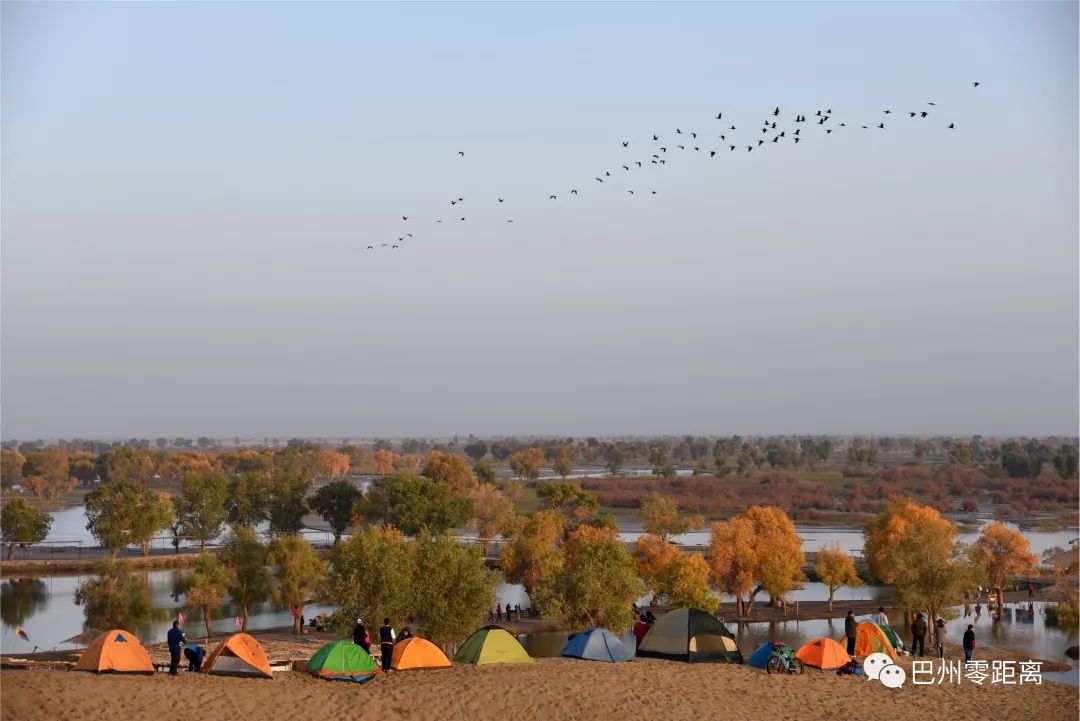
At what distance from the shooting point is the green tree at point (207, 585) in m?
56.4

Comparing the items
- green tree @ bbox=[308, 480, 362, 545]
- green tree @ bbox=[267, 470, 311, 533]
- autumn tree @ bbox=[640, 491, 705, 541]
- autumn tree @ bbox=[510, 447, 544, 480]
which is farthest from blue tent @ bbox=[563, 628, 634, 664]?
autumn tree @ bbox=[510, 447, 544, 480]

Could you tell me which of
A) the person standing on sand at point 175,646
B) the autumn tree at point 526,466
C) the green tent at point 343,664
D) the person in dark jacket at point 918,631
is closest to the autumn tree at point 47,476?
the autumn tree at point 526,466

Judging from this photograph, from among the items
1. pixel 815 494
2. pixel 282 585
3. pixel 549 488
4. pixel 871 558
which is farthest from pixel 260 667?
pixel 815 494

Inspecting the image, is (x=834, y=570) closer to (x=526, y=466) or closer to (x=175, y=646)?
(x=175, y=646)

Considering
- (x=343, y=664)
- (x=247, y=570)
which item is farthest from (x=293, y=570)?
(x=343, y=664)

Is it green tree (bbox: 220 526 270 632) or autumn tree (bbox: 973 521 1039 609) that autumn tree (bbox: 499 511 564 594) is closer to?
green tree (bbox: 220 526 270 632)

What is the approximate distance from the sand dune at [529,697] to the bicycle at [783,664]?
41 centimetres

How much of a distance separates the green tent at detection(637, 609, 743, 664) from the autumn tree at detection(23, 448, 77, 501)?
132m

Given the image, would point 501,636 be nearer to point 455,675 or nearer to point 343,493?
point 455,675

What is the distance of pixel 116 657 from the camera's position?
26250 mm

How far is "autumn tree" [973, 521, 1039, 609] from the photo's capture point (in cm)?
6494

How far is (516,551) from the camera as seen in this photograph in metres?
67.5

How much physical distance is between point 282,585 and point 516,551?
15.2 meters

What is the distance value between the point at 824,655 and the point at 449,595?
712 inches
